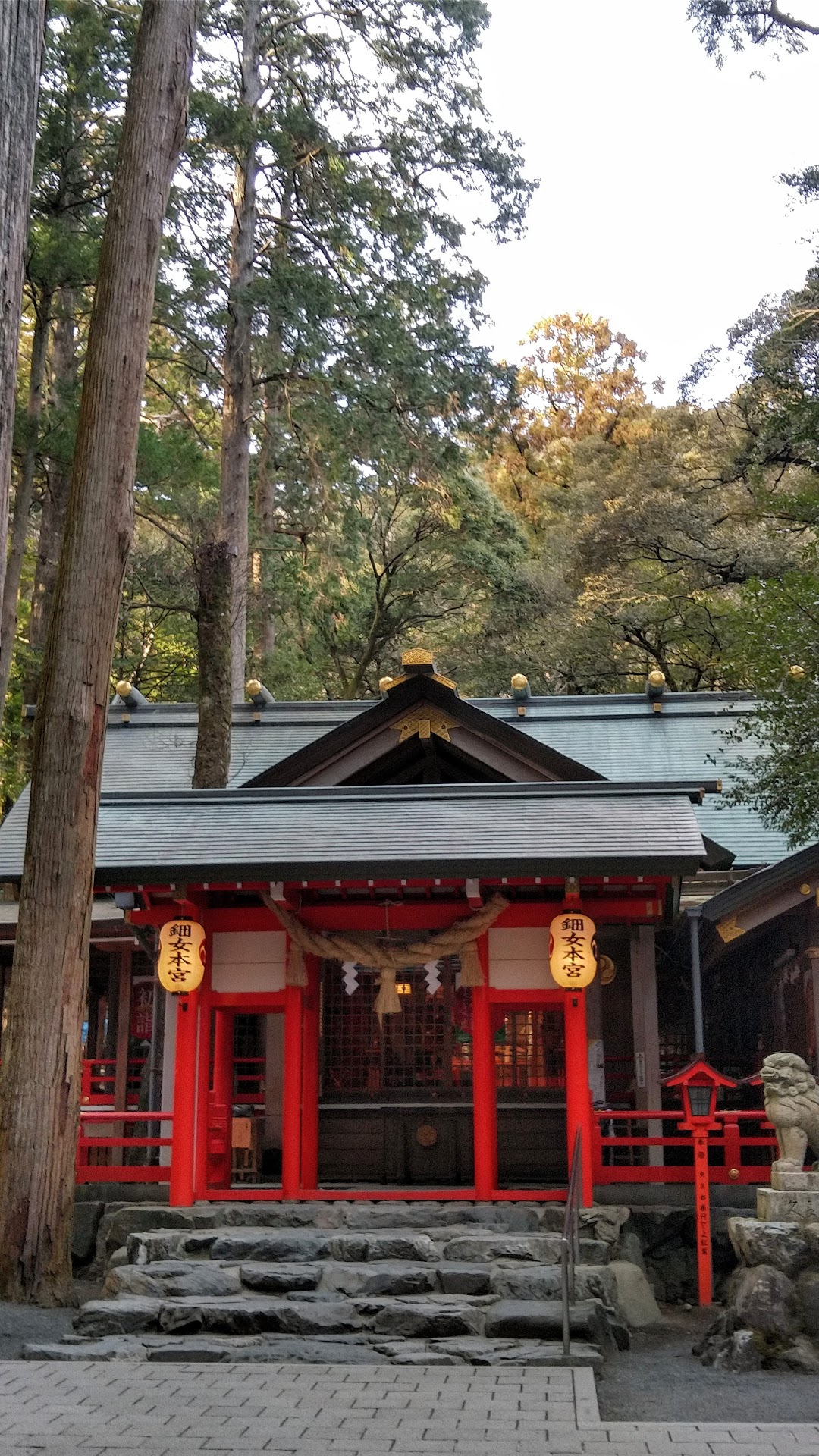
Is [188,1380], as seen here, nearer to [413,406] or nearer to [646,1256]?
[646,1256]

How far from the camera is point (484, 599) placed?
2898 centimetres

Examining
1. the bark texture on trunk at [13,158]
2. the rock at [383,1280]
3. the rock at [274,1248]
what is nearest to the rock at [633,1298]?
the rock at [383,1280]

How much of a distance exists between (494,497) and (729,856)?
18371mm

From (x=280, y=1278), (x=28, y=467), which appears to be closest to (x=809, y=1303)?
(x=280, y=1278)

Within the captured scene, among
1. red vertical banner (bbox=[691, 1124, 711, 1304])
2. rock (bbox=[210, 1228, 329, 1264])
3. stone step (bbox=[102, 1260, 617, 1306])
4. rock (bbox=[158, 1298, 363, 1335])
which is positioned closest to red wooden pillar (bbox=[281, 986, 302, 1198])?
rock (bbox=[210, 1228, 329, 1264])

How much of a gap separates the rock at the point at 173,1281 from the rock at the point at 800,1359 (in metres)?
3.82

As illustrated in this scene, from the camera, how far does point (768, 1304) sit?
8.67m

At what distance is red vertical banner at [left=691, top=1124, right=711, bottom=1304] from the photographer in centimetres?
1059

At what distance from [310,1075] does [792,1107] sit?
185 inches

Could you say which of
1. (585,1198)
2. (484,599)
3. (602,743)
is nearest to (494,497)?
(484,599)

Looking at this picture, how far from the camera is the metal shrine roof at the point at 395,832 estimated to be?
35.9ft

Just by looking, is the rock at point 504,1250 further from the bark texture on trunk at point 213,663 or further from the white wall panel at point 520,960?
the bark texture on trunk at point 213,663

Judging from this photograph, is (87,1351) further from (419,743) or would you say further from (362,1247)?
(419,743)

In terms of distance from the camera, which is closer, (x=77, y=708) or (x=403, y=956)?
(x=77, y=708)
